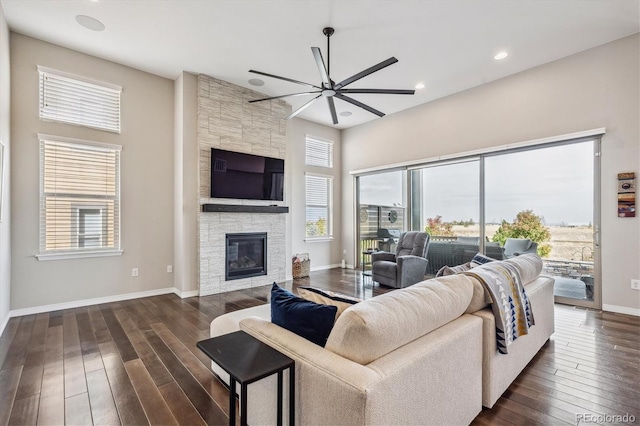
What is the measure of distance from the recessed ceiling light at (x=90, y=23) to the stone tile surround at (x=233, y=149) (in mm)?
1426

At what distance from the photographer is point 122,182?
447 centimetres

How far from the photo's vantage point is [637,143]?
12.0 ft

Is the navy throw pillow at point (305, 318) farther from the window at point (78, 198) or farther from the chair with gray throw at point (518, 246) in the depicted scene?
the chair with gray throw at point (518, 246)

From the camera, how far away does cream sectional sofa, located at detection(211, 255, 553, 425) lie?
112 cm

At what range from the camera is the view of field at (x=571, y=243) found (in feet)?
13.4

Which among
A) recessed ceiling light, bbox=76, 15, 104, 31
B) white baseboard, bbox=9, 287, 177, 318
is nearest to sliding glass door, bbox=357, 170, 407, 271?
white baseboard, bbox=9, 287, 177, 318

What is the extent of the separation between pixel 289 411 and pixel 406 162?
5.47 m

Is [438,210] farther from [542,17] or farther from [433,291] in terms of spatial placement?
[433,291]

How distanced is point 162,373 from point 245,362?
161 cm

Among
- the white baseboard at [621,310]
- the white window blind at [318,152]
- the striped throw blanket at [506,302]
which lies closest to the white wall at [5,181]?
the striped throw blanket at [506,302]

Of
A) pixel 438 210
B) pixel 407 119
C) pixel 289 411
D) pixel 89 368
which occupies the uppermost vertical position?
pixel 407 119

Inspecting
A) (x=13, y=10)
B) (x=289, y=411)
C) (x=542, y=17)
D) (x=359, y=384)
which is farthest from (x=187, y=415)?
(x=542, y=17)

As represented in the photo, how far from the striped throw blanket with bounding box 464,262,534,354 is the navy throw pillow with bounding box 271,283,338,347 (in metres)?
1.10

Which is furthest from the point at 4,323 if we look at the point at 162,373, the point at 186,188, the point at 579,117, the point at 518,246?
the point at 579,117
